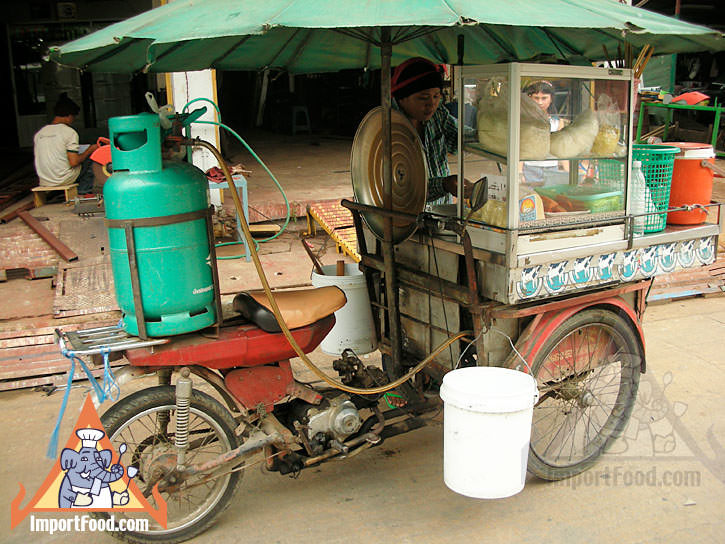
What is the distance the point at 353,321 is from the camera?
3.73 metres

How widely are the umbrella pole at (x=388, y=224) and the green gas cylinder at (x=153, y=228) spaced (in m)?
0.89

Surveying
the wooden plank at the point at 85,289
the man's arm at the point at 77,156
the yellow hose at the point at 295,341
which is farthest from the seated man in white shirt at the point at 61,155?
the yellow hose at the point at 295,341

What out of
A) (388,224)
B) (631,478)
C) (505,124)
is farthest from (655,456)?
(505,124)

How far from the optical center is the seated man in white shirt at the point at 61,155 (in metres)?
7.70

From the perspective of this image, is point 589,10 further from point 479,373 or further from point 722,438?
point 722,438

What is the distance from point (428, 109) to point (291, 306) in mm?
1586

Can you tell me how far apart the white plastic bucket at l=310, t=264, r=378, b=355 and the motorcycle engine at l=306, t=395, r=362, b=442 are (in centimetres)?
67

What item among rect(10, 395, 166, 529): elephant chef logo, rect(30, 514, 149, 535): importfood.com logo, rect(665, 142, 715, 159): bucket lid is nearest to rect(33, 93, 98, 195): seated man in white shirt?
rect(30, 514, 149, 535): importfood.com logo

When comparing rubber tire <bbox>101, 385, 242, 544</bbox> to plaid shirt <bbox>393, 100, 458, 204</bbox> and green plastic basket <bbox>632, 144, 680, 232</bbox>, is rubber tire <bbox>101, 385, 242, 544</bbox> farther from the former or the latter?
green plastic basket <bbox>632, 144, 680, 232</bbox>

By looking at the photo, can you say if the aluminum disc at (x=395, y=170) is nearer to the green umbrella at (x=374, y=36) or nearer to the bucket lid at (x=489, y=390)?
the green umbrella at (x=374, y=36)

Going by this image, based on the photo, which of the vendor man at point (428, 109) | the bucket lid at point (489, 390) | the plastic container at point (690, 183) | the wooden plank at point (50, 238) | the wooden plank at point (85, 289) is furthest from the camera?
the wooden plank at point (50, 238)

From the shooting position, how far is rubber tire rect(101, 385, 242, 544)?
8.83 feet

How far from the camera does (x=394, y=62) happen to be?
452 cm

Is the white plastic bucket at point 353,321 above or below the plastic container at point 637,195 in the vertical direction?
below
